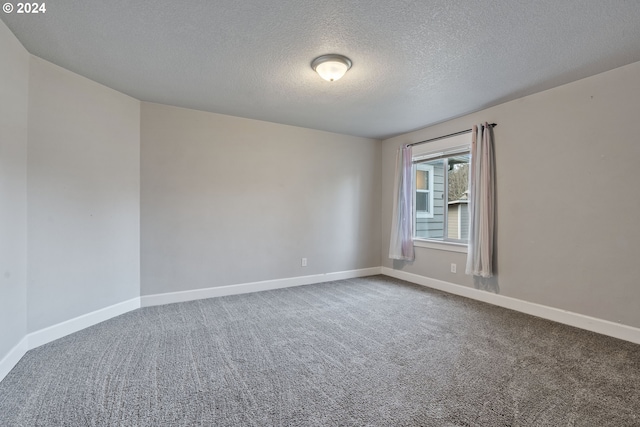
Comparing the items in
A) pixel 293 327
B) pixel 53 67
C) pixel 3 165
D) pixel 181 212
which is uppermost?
pixel 53 67

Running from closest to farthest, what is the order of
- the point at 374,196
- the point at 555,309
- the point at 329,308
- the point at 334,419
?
the point at 334,419 < the point at 555,309 < the point at 329,308 < the point at 374,196

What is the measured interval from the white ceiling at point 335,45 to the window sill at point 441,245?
1.88 m

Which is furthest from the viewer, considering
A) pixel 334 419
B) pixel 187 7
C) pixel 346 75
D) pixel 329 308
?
pixel 329 308

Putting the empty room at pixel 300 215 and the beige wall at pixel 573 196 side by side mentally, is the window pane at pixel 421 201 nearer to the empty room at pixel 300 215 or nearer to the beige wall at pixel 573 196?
the empty room at pixel 300 215

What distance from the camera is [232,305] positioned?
3.49 metres

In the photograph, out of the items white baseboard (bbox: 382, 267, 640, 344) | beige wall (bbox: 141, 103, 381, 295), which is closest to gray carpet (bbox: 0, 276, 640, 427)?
white baseboard (bbox: 382, 267, 640, 344)

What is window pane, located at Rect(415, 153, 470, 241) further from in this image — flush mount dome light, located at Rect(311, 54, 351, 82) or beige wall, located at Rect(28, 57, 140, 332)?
beige wall, located at Rect(28, 57, 140, 332)

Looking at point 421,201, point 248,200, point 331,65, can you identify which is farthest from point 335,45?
point 421,201

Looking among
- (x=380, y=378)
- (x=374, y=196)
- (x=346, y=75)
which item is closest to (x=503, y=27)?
(x=346, y=75)

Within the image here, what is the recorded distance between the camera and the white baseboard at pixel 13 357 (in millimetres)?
1997

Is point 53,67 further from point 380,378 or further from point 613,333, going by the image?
point 613,333

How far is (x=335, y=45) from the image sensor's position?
7.38ft

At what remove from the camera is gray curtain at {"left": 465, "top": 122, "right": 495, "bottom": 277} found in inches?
138

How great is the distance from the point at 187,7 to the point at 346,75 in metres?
1.42
